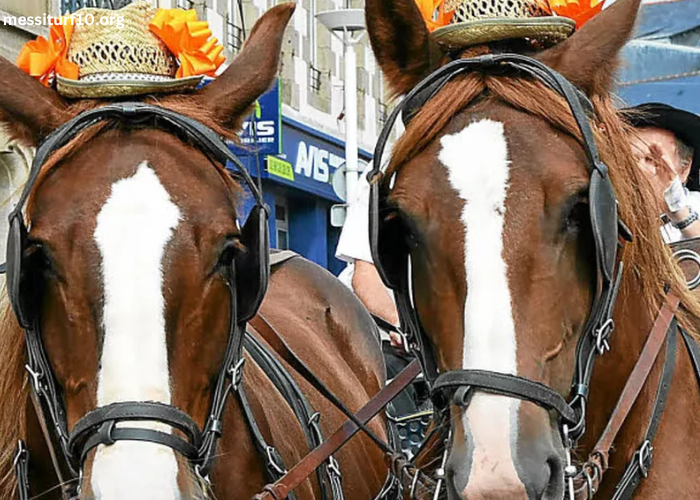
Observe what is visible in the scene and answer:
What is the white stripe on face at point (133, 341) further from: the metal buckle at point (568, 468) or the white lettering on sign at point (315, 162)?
the white lettering on sign at point (315, 162)

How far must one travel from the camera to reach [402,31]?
3520 mm

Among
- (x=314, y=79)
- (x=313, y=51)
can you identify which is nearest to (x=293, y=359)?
(x=314, y=79)

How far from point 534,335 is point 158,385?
2.93ft

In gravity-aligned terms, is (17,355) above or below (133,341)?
below

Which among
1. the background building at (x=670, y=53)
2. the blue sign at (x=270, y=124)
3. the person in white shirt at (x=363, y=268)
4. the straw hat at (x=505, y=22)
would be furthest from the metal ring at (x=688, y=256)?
the blue sign at (x=270, y=124)

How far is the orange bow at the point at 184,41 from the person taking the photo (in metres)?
3.77

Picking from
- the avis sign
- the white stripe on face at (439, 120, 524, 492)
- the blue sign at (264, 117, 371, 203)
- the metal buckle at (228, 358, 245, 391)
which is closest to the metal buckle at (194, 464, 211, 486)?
the metal buckle at (228, 358, 245, 391)

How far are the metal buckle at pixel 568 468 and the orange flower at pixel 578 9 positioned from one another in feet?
3.76

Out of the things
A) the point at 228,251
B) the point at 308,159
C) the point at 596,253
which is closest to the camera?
the point at 596,253

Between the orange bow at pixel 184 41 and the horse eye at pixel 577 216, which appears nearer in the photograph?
the horse eye at pixel 577 216

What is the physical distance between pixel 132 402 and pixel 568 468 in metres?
1.02

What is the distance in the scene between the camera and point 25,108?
355cm

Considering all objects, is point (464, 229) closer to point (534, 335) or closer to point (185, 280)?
point (534, 335)

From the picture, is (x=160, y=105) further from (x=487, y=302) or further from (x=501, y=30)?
(x=487, y=302)
